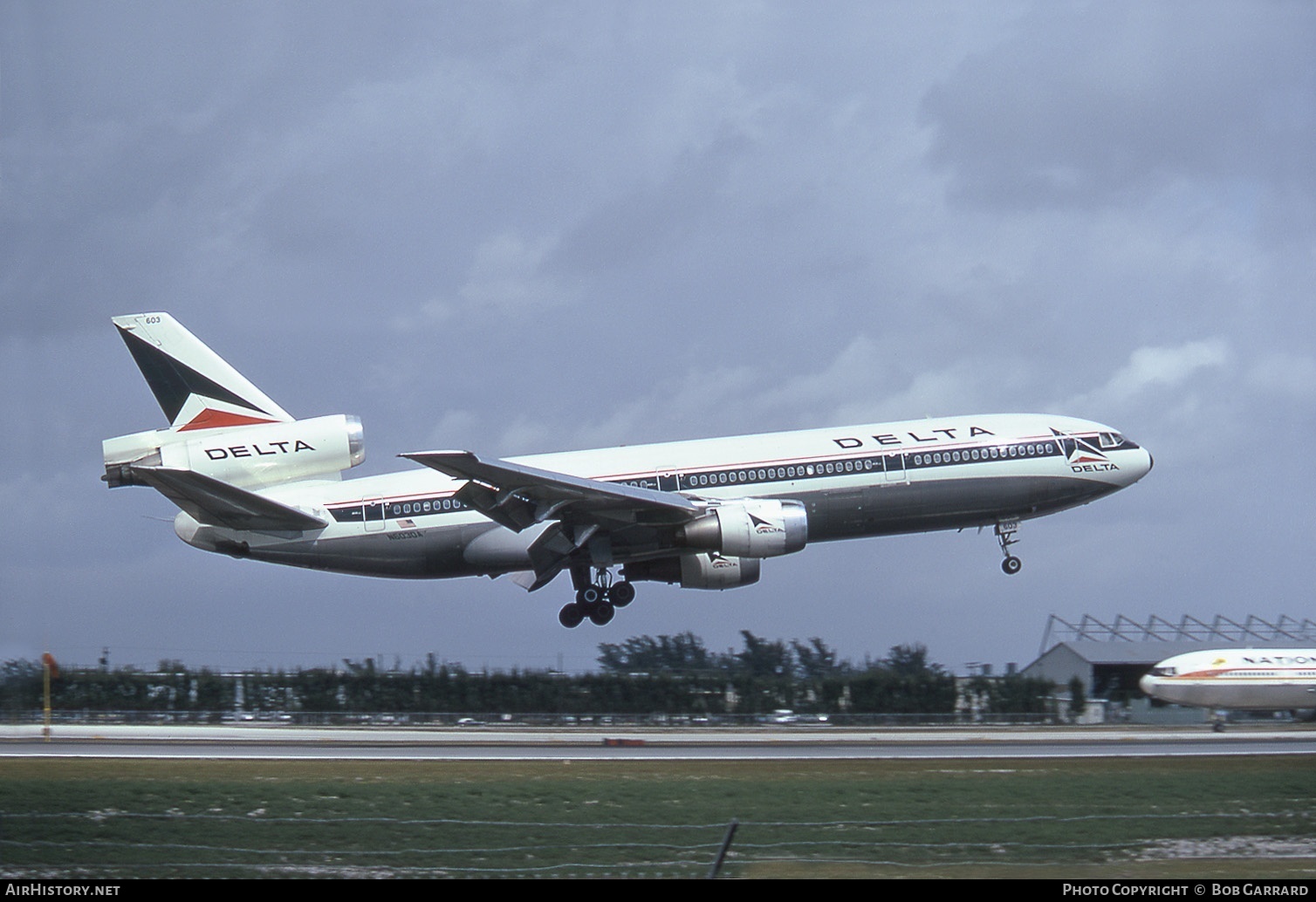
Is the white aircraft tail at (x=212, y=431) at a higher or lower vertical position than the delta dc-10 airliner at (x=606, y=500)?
higher

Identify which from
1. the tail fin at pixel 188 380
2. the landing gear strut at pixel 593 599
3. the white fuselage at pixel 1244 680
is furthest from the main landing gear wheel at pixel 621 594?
the white fuselage at pixel 1244 680

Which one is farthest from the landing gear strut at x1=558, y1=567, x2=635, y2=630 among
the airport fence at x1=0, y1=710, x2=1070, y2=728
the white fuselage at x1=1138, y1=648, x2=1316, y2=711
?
the white fuselage at x1=1138, y1=648, x2=1316, y2=711

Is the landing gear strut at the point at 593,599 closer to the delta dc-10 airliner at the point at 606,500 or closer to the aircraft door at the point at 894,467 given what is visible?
the delta dc-10 airliner at the point at 606,500

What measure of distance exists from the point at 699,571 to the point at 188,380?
16.5 m

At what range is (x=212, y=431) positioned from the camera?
138 ft

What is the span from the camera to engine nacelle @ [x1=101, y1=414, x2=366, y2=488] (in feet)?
134

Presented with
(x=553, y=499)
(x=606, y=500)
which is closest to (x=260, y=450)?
(x=553, y=499)

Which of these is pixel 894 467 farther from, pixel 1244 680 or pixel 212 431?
pixel 212 431

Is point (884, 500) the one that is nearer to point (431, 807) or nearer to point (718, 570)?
point (718, 570)

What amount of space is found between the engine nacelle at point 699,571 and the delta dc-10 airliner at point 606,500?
6 centimetres

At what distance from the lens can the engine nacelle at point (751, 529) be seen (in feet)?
126

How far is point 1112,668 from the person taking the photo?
61.7 metres

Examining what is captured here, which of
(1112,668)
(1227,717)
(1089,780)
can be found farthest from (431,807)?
(1112,668)

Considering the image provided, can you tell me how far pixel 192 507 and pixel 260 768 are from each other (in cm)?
1197
